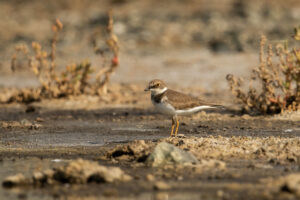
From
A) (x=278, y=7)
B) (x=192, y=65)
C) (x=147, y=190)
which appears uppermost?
(x=278, y=7)

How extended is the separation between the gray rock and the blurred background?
7318 mm

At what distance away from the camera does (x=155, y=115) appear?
10.7m

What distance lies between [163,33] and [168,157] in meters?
14.9

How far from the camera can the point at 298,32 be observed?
9242 millimetres

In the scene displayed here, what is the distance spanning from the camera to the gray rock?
6.31 metres

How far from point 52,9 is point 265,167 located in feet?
66.9

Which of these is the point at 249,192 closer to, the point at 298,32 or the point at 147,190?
the point at 147,190

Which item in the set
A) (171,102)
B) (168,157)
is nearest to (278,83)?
(171,102)

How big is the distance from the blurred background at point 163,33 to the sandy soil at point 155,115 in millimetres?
40

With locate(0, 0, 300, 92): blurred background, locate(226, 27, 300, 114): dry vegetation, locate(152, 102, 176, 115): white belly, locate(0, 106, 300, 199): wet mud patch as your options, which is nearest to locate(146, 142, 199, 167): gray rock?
locate(0, 106, 300, 199): wet mud patch

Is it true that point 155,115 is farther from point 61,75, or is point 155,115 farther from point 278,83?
point 61,75

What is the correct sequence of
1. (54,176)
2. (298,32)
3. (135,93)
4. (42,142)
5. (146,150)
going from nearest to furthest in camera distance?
(54,176)
(146,150)
(42,142)
(298,32)
(135,93)

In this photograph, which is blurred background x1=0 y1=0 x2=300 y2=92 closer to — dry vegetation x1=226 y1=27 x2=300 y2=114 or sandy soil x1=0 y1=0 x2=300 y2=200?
sandy soil x1=0 y1=0 x2=300 y2=200

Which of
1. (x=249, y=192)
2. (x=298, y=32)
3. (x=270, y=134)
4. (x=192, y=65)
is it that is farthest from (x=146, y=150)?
(x=192, y=65)
